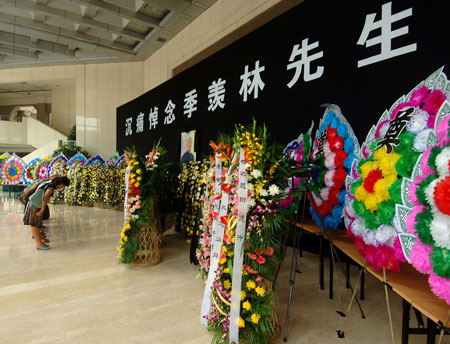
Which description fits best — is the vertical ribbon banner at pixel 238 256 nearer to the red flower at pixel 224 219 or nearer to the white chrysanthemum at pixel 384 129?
the red flower at pixel 224 219

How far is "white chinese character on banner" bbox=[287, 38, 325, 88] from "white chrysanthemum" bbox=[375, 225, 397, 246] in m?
2.13

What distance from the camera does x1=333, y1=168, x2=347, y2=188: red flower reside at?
281cm

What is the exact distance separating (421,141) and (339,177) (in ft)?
3.83

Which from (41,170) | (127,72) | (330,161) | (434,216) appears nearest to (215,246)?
(434,216)

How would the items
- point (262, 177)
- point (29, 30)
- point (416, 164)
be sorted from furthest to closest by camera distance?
point (29, 30) < point (262, 177) < point (416, 164)

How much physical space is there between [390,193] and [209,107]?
4.40 meters

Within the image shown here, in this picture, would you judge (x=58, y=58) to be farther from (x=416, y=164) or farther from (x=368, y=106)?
(x=416, y=164)

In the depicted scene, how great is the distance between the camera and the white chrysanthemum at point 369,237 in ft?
6.27

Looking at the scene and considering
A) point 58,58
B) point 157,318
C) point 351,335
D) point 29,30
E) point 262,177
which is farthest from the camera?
point 58,58

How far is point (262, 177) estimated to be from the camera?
199 cm

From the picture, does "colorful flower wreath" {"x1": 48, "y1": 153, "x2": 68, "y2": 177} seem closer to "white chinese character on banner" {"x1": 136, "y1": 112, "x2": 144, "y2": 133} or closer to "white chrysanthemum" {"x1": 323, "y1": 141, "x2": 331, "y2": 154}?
"white chinese character on banner" {"x1": 136, "y1": 112, "x2": 144, "y2": 133}

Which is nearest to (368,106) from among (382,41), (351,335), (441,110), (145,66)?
(382,41)

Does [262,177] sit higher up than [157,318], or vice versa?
[262,177]

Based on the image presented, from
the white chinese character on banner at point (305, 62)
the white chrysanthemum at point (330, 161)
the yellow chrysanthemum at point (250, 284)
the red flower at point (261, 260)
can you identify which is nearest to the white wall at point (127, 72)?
the white chinese character on banner at point (305, 62)
